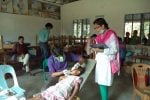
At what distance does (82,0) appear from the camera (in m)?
7.95

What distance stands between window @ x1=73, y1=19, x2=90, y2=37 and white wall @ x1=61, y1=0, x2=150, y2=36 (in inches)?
7.4

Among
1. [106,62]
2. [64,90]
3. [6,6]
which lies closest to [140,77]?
[106,62]

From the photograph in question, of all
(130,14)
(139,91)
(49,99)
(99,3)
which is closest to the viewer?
(49,99)

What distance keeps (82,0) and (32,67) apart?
12.8 feet

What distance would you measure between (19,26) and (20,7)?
759mm

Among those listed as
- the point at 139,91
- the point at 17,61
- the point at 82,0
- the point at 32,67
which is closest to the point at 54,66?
the point at 139,91

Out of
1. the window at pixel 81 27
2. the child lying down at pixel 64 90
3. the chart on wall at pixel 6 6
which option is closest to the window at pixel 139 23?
the window at pixel 81 27

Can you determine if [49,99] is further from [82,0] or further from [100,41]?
[82,0]

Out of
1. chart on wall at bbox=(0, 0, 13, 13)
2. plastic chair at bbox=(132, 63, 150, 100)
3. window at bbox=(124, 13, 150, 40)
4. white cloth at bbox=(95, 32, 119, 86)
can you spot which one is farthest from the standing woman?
chart on wall at bbox=(0, 0, 13, 13)

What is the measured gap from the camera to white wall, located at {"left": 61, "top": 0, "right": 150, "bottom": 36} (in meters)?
6.16

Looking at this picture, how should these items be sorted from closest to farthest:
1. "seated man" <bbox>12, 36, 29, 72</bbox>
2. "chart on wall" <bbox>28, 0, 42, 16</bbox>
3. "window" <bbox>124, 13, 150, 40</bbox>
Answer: "seated man" <bbox>12, 36, 29, 72</bbox> < "window" <bbox>124, 13, 150, 40</bbox> < "chart on wall" <bbox>28, 0, 42, 16</bbox>

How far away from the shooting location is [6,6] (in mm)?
6727

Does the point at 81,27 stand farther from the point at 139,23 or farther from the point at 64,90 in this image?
the point at 64,90

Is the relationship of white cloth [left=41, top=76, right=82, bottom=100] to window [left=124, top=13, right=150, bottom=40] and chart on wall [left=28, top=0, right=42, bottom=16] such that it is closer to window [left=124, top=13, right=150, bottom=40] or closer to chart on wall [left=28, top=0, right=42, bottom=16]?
window [left=124, top=13, right=150, bottom=40]
